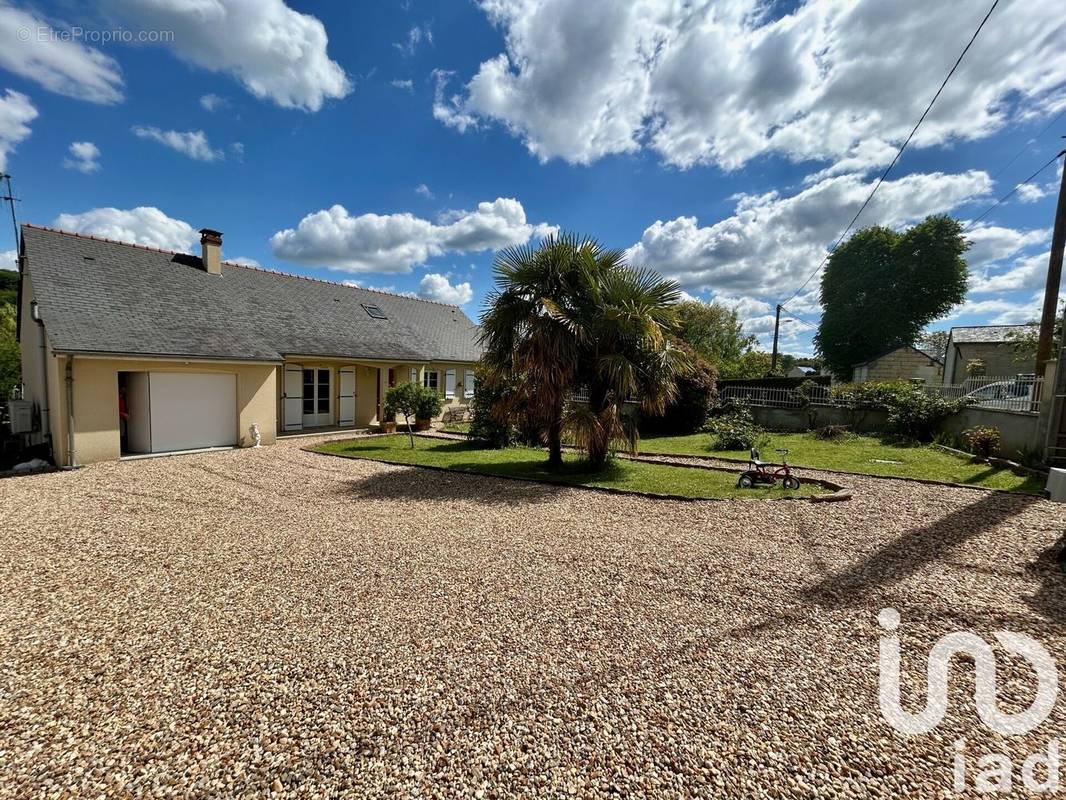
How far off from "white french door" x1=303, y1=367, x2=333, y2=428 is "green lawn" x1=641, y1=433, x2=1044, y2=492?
1133cm

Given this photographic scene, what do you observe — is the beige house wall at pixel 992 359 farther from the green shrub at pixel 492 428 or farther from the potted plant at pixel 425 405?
the potted plant at pixel 425 405

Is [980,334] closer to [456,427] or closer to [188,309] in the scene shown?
[456,427]

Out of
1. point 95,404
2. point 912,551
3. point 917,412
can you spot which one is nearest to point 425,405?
point 95,404

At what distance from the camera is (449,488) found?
8.24 metres

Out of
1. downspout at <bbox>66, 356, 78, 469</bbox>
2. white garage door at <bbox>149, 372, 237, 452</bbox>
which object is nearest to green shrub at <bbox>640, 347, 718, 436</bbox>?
white garage door at <bbox>149, 372, 237, 452</bbox>

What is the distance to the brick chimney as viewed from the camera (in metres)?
15.1

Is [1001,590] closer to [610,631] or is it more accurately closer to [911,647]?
[911,647]

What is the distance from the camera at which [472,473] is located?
9.52m

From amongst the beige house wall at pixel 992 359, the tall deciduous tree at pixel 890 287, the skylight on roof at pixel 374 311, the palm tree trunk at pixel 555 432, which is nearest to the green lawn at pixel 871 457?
the palm tree trunk at pixel 555 432

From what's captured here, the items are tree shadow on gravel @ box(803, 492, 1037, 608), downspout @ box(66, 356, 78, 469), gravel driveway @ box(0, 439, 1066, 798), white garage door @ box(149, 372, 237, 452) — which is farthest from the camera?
white garage door @ box(149, 372, 237, 452)

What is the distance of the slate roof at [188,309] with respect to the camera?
10359mm

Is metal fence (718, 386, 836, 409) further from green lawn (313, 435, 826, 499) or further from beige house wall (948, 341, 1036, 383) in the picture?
beige house wall (948, 341, 1036, 383)

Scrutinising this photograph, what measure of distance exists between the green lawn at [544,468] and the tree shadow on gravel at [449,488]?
47 centimetres

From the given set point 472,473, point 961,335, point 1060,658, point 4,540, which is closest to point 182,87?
point 4,540
